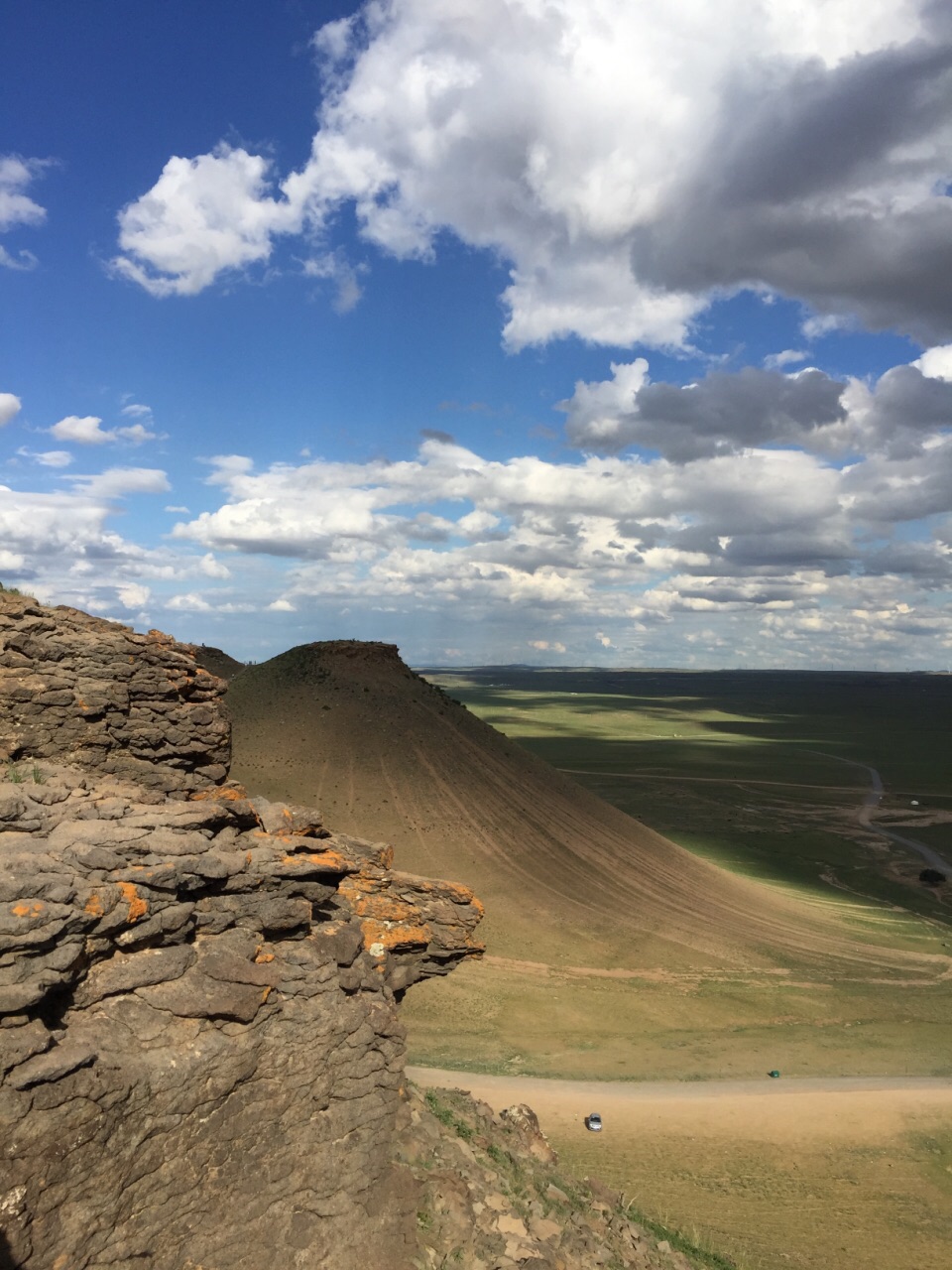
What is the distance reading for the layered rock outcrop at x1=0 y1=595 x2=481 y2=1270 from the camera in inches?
252

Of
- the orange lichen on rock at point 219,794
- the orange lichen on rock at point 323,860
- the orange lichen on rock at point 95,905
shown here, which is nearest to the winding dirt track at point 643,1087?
the orange lichen on rock at point 219,794

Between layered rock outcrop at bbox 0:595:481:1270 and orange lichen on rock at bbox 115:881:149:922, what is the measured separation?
0.02 meters

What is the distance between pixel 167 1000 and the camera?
7434mm

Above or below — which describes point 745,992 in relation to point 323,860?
below

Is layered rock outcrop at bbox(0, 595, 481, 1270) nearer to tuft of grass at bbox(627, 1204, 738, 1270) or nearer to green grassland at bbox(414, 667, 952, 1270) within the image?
tuft of grass at bbox(627, 1204, 738, 1270)

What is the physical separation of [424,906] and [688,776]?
7448 centimetres

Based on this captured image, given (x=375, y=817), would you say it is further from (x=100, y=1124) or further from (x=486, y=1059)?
(x=100, y=1124)

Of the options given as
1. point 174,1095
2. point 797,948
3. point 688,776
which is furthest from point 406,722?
point 688,776

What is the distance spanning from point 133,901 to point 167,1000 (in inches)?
41.1

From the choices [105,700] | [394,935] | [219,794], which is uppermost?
[105,700]

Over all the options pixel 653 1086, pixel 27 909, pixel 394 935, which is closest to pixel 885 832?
pixel 653 1086

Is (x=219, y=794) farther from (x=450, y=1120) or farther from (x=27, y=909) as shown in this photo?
(x=450, y=1120)

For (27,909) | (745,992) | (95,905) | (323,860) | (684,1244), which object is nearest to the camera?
(27,909)

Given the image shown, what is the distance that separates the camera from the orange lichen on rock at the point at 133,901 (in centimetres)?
732
